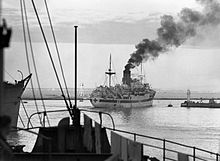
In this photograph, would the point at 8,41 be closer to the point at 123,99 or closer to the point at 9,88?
the point at 9,88

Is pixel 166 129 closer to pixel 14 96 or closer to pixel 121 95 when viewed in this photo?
pixel 14 96

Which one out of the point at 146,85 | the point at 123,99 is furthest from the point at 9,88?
the point at 146,85

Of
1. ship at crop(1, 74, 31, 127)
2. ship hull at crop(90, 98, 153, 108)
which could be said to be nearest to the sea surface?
ship at crop(1, 74, 31, 127)

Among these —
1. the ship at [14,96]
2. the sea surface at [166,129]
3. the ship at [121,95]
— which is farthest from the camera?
the ship at [121,95]

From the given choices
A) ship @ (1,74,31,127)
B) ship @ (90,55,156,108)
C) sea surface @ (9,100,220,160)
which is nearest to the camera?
sea surface @ (9,100,220,160)

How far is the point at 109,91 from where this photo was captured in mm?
171250

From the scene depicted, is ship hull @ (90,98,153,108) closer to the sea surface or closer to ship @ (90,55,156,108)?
ship @ (90,55,156,108)

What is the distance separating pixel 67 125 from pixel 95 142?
1044mm

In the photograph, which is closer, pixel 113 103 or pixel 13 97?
pixel 13 97

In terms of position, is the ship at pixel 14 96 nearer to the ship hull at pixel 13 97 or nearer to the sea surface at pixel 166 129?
the ship hull at pixel 13 97

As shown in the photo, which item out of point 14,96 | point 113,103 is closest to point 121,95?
point 113,103

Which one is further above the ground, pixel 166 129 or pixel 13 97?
pixel 13 97

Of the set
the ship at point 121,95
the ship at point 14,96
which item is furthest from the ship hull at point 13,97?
the ship at point 121,95

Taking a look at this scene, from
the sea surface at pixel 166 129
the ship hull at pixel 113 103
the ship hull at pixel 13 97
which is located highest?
the ship hull at pixel 13 97
